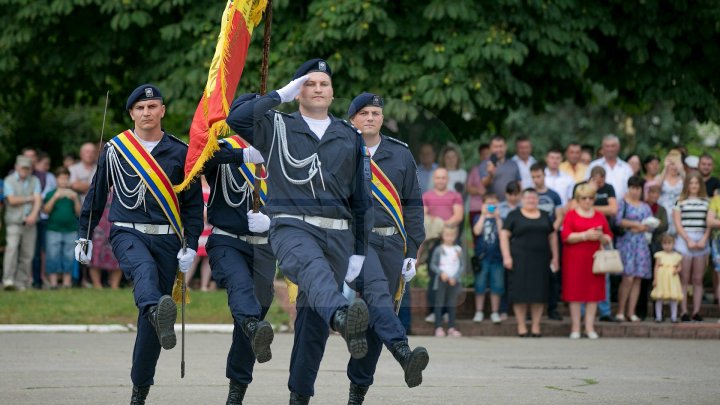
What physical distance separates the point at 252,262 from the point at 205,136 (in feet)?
Answer: 2.92

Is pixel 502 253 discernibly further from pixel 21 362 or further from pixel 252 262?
pixel 252 262

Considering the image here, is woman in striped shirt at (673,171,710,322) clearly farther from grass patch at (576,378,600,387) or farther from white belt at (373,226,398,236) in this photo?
white belt at (373,226,398,236)

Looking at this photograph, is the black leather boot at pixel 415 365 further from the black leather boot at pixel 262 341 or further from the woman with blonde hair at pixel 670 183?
the woman with blonde hair at pixel 670 183

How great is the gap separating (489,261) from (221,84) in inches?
311

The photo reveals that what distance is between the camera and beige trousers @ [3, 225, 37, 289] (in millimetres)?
19172

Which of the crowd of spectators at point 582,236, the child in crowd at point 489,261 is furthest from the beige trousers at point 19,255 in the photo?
the child in crowd at point 489,261

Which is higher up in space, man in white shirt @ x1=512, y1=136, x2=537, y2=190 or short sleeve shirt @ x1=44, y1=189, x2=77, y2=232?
man in white shirt @ x1=512, y1=136, x2=537, y2=190

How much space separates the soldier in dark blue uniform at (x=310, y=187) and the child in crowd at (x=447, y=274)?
5.27m

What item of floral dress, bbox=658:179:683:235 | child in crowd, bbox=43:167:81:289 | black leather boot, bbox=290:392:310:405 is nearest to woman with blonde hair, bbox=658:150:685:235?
floral dress, bbox=658:179:683:235

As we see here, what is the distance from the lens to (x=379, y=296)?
907 cm

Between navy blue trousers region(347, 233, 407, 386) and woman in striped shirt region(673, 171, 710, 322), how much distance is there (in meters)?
8.31

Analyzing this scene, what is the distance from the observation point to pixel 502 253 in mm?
17031

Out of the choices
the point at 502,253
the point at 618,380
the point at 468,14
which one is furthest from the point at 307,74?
the point at 468,14

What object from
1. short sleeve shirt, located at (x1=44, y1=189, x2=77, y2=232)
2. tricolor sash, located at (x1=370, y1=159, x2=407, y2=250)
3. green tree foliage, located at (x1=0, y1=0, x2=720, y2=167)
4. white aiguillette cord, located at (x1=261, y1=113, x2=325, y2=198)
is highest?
green tree foliage, located at (x1=0, y1=0, x2=720, y2=167)
